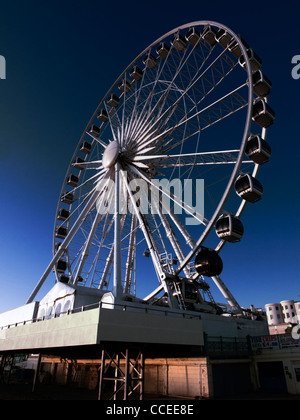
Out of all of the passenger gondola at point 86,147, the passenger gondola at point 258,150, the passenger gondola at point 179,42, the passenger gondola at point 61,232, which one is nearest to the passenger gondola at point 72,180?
the passenger gondola at point 86,147

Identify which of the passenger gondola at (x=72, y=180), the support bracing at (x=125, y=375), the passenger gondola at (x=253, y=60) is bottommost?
the support bracing at (x=125, y=375)

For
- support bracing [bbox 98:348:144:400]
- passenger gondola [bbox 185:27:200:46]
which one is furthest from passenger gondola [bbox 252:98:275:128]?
support bracing [bbox 98:348:144:400]

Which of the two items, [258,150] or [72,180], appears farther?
[72,180]

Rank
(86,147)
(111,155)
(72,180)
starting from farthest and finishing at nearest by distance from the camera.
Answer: (86,147) → (72,180) → (111,155)

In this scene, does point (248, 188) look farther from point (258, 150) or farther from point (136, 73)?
point (136, 73)

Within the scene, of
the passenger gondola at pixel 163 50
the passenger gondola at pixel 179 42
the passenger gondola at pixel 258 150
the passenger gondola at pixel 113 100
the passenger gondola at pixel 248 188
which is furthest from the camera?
the passenger gondola at pixel 113 100

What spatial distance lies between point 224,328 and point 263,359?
11.4 feet

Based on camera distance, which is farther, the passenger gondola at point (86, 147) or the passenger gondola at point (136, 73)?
the passenger gondola at point (86, 147)

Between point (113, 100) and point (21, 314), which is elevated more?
point (113, 100)

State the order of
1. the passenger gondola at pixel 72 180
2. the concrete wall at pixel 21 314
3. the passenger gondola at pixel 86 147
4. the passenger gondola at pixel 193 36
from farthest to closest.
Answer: the passenger gondola at pixel 86 147 < the passenger gondola at pixel 72 180 < the passenger gondola at pixel 193 36 < the concrete wall at pixel 21 314

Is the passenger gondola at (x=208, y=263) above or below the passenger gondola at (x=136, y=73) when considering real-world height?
below

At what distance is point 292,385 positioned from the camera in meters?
17.0

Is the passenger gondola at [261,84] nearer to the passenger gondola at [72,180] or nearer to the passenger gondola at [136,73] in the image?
the passenger gondola at [136,73]

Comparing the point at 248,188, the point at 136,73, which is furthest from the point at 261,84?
the point at 136,73
